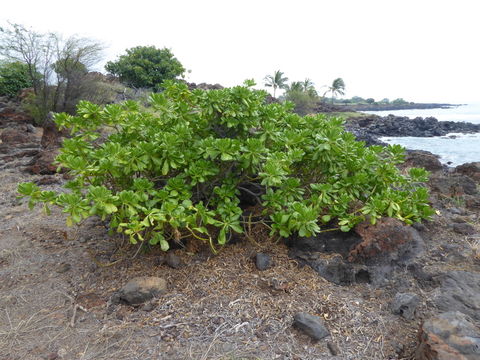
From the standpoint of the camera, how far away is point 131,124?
2.66 m

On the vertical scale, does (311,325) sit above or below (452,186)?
below

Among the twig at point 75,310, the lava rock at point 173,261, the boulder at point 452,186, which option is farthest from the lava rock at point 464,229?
the twig at point 75,310

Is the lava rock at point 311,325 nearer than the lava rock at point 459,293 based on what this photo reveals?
Yes

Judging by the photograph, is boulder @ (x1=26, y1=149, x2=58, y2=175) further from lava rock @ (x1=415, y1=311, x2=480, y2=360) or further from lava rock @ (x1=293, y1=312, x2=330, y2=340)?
lava rock @ (x1=415, y1=311, x2=480, y2=360)

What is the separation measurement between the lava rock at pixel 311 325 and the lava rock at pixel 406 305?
1.66ft

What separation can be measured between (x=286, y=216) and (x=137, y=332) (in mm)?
1181

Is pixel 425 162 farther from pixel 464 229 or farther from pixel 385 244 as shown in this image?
pixel 385 244

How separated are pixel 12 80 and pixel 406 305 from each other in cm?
2147

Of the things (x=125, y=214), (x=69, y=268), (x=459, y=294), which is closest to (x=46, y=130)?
(x=69, y=268)

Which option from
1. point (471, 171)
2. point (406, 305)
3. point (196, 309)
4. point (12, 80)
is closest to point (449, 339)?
point (406, 305)

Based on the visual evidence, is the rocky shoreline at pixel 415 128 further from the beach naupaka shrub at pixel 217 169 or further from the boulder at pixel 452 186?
the beach naupaka shrub at pixel 217 169

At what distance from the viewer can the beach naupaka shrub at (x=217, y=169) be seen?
7.42 ft

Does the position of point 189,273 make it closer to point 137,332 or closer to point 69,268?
point 137,332

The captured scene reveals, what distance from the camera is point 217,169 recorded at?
8.21ft
